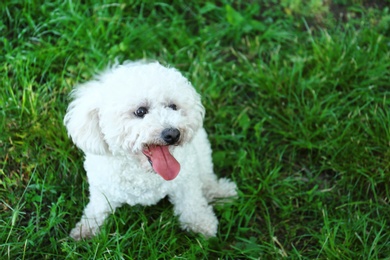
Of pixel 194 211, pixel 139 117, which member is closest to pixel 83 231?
pixel 194 211

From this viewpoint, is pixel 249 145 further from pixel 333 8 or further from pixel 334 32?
pixel 333 8

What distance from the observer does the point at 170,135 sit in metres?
2.38

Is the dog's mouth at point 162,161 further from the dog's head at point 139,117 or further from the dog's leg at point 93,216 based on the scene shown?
the dog's leg at point 93,216

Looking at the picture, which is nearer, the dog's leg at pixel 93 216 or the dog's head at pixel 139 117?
the dog's head at pixel 139 117

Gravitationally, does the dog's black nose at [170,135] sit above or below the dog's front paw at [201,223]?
above

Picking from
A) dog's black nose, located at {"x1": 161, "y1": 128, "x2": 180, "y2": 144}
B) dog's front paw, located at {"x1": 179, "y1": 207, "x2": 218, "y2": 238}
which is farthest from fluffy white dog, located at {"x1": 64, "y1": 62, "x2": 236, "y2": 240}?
dog's front paw, located at {"x1": 179, "y1": 207, "x2": 218, "y2": 238}

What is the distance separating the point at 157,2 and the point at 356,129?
182cm

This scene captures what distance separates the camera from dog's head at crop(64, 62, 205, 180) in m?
2.38

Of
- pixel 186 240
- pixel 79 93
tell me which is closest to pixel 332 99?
pixel 186 240

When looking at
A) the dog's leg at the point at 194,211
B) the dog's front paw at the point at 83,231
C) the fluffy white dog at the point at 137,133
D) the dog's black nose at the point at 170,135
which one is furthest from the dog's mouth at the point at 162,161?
the dog's front paw at the point at 83,231

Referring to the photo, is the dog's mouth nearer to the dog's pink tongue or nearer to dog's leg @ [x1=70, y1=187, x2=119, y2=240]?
the dog's pink tongue

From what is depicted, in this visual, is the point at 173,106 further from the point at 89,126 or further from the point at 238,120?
the point at 238,120

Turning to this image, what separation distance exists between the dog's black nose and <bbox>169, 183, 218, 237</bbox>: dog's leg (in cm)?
51

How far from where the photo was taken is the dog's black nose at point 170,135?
7.79 ft
